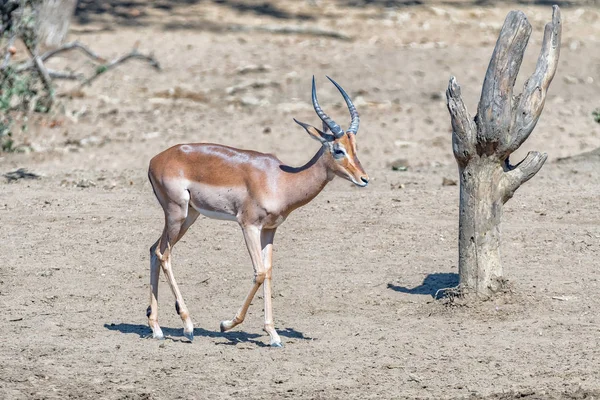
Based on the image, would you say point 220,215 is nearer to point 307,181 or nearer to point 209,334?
point 307,181

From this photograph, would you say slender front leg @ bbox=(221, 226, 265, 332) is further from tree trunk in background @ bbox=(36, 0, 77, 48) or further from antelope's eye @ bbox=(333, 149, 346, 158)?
tree trunk in background @ bbox=(36, 0, 77, 48)

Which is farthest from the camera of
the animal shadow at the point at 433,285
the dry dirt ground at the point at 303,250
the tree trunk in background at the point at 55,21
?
the tree trunk in background at the point at 55,21

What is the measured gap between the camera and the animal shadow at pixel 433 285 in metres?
8.91

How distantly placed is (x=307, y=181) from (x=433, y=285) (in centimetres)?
185

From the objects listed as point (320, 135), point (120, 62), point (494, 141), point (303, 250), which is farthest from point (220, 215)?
point (120, 62)

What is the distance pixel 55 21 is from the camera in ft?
59.0

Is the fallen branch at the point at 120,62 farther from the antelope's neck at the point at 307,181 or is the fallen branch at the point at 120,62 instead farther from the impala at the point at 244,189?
the antelope's neck at the point at 307,181

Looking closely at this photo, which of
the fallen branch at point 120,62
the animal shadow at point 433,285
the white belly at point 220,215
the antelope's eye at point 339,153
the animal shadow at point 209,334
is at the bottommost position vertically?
the animal shadow at point 209,334

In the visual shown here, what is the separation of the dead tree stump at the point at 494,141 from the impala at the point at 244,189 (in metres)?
1.11

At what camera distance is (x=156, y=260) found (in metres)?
8.11

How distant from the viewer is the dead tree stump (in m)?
8.19

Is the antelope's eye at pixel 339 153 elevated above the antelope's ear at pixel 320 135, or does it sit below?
below

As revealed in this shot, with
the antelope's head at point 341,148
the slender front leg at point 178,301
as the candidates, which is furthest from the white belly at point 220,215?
the antelope's head at point 341,148

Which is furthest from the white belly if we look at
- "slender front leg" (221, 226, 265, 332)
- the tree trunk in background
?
the tree trunk in background
